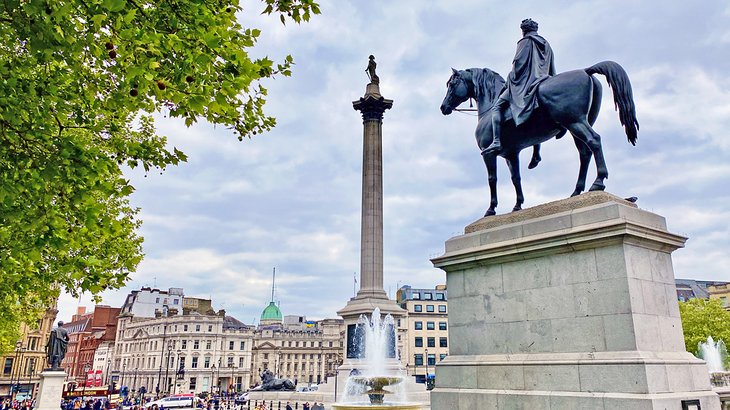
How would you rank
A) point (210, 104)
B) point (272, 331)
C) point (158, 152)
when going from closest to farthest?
point (210, 104), point (158, 152), point (272, 331)

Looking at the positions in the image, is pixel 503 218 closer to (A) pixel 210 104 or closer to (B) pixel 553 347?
(B) pixel 553 347

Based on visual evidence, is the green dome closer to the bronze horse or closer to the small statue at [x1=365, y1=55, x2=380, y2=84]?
the small statue at [x1=365, y1=55, x2=380, y2=84]

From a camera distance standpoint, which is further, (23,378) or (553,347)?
(23,378)

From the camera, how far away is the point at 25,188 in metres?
7.22

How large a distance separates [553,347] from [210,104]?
5.96m

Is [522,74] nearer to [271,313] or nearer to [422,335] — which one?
[422,335]

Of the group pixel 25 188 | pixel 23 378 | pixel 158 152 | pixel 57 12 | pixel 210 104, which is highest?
pixel 158 152

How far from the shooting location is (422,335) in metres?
94.8

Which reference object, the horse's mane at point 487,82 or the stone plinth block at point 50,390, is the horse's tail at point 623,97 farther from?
the stone plinth block at point 50,390

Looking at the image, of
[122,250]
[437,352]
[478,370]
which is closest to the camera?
[478,370]

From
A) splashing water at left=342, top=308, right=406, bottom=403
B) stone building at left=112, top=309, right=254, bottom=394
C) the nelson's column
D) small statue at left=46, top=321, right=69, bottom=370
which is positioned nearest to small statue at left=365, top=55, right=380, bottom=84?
the nelson's column

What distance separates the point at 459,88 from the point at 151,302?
119435 mm

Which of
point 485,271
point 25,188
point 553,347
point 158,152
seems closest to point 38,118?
point 25,188

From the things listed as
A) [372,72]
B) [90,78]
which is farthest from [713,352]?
[90,78]
